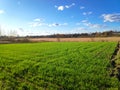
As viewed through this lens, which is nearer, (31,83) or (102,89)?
(102,89)

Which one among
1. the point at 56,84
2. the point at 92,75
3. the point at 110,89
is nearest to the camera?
the point at 110,89

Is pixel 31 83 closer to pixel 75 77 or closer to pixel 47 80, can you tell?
pixel 47 80

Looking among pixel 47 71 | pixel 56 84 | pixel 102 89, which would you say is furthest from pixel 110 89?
A: pixel 47 71

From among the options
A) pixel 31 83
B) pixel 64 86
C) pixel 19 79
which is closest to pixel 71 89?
pixel 64 86

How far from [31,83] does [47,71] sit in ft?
10.9

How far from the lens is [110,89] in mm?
11109

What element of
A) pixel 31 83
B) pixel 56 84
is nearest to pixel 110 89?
pixel 56 84

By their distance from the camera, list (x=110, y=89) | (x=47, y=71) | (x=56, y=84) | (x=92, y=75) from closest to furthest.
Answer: (x=110, y=89) → (x=56, y=84) → (x=92, y=75) → (x=47, y=71)

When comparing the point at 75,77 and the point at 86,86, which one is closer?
the point at 86,86

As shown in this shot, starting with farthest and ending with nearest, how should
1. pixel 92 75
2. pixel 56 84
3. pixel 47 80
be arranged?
pixel 92 75 → pixel 47 80 → pixel 56 84

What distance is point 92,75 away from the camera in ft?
46.1

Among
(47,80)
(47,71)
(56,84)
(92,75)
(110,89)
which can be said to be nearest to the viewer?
(110,89)

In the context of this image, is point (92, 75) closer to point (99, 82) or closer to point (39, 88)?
point (99, 82)

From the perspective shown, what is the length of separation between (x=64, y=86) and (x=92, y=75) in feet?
10.5
